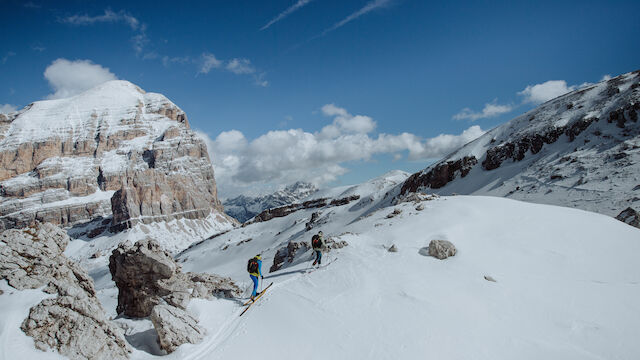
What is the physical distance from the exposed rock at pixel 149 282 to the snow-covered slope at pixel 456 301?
0.87 meters

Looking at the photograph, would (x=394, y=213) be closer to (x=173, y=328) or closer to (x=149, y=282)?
(x=149, y=282)

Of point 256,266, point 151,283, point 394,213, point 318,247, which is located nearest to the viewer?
point 256,266

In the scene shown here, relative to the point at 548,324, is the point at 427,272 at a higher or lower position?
higher

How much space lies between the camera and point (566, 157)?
42.2 m

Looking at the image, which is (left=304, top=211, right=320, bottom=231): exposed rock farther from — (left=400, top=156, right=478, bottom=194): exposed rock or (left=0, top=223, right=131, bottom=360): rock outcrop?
(left=0, top=223, right=131, bottom=360): rock outcrop

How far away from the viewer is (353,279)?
12781 millimetres

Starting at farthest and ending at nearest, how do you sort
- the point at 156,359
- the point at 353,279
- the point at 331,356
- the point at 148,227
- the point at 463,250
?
the point at 148,227 < the point at 463,250 < the point at 353,279 < the point at 156,359 < the point at 331,356

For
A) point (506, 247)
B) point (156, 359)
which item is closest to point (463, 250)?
point (506, 247)

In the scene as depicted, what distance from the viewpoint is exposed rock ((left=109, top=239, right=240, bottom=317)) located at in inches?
484

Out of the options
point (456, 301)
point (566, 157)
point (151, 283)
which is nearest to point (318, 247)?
point (456, 301)

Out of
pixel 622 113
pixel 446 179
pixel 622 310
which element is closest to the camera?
pixel 622 310

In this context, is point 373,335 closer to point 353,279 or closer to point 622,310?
A: point 353,279

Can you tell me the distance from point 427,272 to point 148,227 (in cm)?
18882

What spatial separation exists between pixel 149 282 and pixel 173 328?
4877 millimetres
